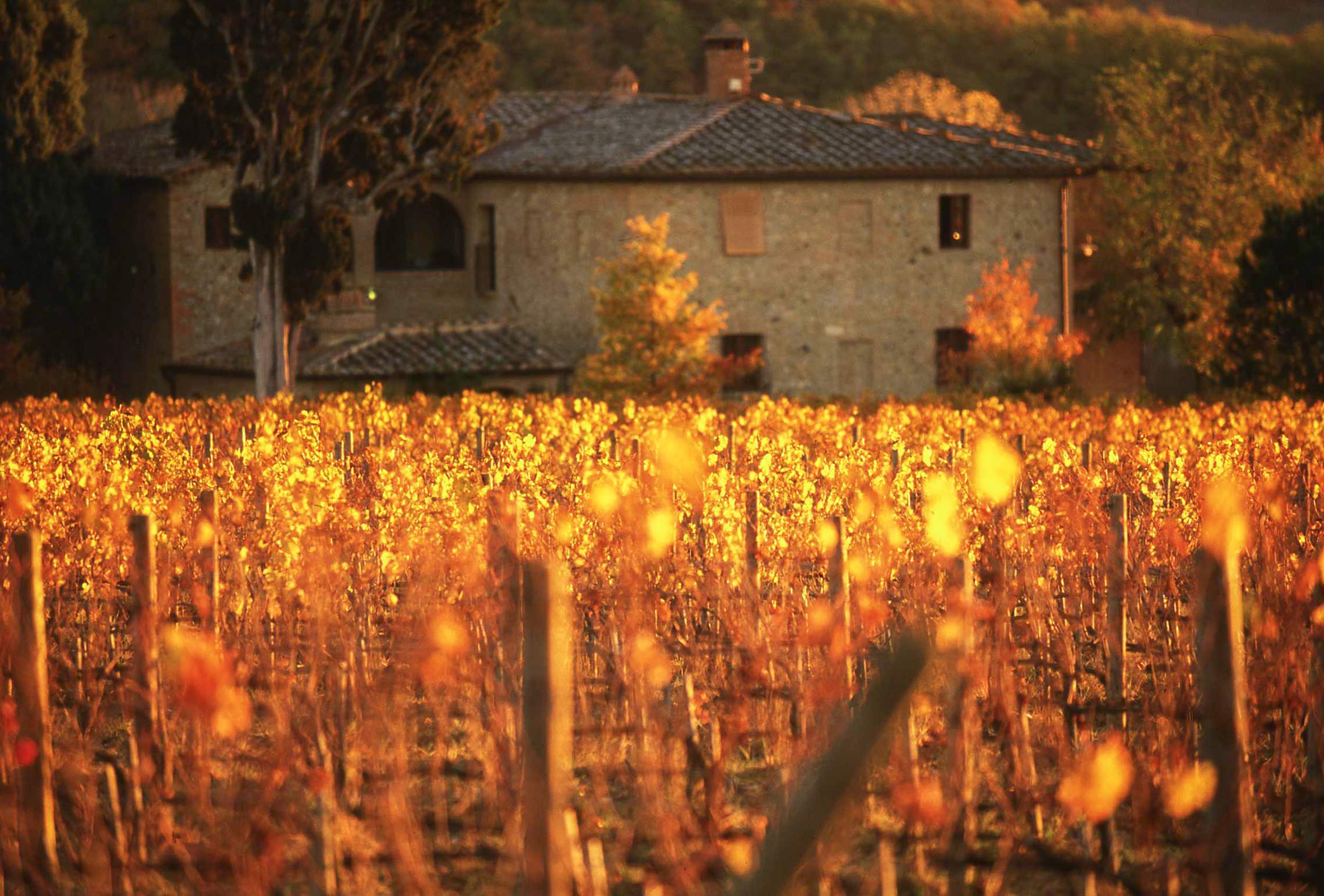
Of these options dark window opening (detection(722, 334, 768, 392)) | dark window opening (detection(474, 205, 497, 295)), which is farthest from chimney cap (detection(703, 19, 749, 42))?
dark window opening (detection(722, 334, 768, 392))

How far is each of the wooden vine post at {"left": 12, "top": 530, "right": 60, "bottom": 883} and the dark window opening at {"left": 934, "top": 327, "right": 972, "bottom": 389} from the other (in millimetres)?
26048

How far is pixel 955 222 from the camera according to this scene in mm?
32312

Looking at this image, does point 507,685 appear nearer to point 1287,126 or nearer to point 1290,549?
point 1290,549

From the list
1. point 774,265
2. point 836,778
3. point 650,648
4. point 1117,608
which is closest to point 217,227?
point 774,265

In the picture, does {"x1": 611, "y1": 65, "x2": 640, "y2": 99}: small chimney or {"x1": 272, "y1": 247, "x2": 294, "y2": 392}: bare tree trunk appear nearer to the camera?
{"x1": 272, "y1": 247, "x2": 294, "y2": 392}: bare tree trunk

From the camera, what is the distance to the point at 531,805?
14.9 ft

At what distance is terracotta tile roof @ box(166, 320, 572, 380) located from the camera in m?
28.6

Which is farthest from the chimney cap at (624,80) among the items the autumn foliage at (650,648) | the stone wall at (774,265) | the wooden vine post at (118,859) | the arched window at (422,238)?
the wooden vine post at (118,859)

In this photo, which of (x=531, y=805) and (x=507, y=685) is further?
(x=507, y=685)

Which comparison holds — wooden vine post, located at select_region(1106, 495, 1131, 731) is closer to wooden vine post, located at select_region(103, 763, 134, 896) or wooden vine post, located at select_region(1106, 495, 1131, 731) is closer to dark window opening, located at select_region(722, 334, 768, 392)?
wooden vine post, located at select_region(103, 763, 134, 896)

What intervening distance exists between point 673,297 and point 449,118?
3915 mm

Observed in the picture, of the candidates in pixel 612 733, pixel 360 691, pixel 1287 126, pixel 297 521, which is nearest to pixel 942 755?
pixel 612 733

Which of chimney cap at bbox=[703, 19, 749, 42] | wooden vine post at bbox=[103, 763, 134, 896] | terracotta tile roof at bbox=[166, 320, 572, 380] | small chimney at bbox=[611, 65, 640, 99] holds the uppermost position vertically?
chimney cap at bbox=[703, 19, 749, 42]

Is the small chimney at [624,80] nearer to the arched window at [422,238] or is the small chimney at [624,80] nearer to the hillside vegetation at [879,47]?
the arched window at [422,238]
